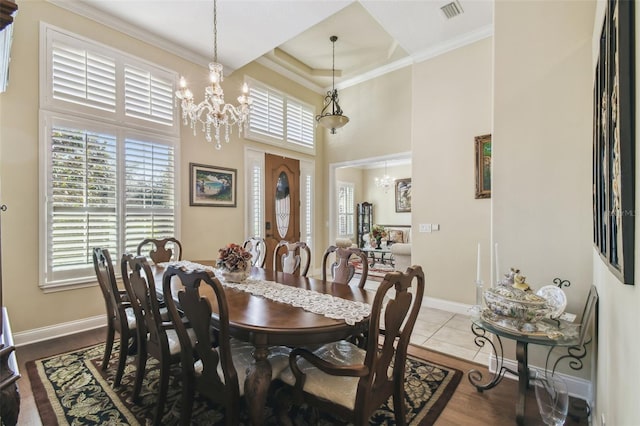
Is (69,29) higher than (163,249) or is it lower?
higher

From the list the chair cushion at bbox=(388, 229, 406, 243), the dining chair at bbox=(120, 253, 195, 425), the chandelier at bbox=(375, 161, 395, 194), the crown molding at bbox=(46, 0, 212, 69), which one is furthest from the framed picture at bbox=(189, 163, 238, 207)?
the chair cushion at bbox=(388, 229, 406, 243)


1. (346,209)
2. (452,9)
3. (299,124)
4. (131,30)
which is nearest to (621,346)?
(452,9)

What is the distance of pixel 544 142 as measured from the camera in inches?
90.0

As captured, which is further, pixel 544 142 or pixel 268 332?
pixel 544 142

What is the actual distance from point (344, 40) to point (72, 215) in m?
4.28

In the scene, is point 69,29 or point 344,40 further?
point 344,40

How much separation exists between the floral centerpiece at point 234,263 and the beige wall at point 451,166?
2.84m

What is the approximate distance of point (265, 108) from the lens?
5.26m

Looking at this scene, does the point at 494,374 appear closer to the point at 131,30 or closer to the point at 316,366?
the point at 316,366

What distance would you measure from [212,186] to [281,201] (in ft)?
4.78

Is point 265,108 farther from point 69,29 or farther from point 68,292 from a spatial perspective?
point 68,292

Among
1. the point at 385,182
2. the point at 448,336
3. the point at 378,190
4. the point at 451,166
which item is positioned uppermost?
the point at 385,182

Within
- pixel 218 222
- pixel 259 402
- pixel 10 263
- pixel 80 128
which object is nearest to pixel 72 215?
pixel 10 263

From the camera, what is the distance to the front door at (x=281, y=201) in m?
5.38
